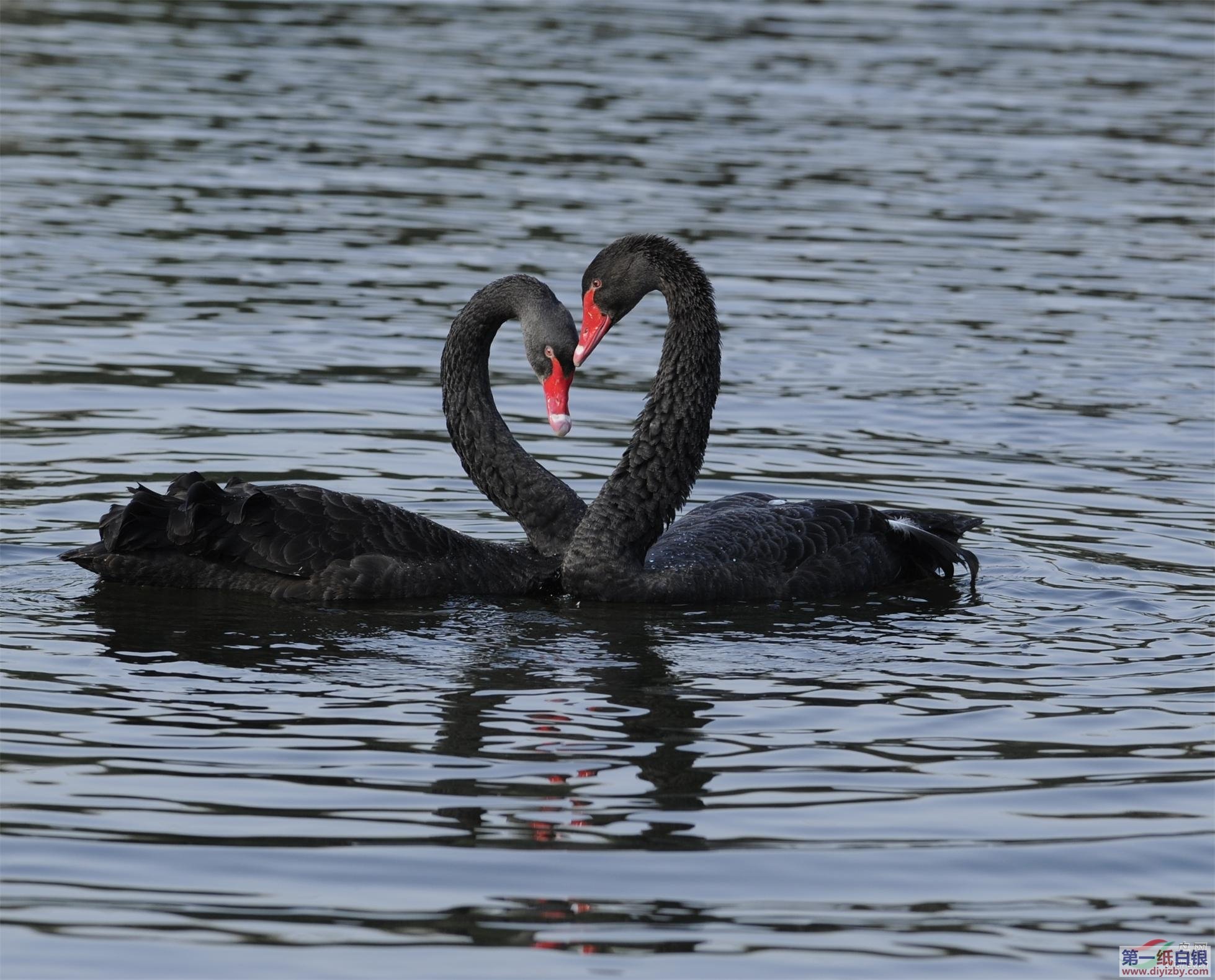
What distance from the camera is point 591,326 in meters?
9.10

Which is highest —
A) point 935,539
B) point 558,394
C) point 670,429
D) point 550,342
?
point 550,342

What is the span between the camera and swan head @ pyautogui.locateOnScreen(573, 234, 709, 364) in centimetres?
905

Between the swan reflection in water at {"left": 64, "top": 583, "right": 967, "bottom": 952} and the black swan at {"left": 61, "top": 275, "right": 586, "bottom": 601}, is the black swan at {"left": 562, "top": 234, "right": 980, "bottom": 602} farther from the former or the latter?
the black swan at {"left": 61, "top": 275, "right": 586, "bottom": 601}

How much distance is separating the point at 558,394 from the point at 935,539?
1828 millimetres

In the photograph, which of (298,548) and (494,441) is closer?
(298,548)

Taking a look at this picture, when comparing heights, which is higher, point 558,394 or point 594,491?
point 558,394

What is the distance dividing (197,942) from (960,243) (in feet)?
43.7

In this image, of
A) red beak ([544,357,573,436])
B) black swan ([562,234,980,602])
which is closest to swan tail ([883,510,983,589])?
black swan ([562,234,980,602])

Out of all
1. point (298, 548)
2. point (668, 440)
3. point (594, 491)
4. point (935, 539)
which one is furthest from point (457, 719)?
point (594, 491)

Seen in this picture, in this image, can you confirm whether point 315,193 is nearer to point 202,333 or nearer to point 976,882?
point 202,333

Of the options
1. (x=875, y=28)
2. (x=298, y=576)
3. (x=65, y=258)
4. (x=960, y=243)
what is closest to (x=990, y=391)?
(x=960, y=243)

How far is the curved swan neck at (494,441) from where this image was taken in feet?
30.9

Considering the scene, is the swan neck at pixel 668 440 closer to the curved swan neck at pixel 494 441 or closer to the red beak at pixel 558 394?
the red beak at pixel 558 394

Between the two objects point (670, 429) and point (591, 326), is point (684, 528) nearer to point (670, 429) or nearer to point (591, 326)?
point (670, 429)
